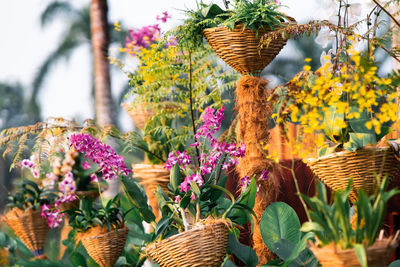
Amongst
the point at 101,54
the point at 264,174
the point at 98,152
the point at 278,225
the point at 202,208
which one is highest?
the point at 101,54

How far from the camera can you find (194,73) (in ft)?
9.00

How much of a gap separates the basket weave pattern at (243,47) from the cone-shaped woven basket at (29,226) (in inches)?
66.7

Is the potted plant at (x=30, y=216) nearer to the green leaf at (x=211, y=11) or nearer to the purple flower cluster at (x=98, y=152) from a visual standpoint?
the purple flower cluster at (x=98, y=152)

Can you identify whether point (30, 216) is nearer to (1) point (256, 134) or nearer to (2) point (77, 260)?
(2) point (77, 260)

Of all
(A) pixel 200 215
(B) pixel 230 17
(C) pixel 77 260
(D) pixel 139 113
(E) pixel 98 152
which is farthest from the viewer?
(D) pixel 139 113

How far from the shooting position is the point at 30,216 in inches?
114

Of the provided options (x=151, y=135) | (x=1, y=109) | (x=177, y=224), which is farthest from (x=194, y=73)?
(x=1, y=109)

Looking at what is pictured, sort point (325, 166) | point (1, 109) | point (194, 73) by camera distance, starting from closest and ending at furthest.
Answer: point (325, 166) < point (194, 73) < point (1, 109)

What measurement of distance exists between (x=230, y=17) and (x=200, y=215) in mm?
901

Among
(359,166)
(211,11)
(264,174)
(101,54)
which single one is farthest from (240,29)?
(101,54)

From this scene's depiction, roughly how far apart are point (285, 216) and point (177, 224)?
481mm

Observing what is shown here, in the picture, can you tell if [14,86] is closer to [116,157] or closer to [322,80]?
[116,157]

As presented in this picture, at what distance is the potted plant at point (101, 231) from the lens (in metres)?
2.32

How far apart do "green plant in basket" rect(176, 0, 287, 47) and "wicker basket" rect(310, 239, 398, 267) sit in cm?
111
